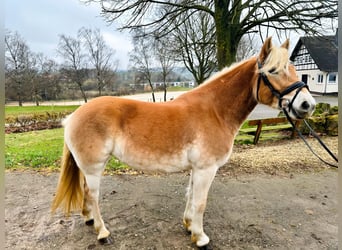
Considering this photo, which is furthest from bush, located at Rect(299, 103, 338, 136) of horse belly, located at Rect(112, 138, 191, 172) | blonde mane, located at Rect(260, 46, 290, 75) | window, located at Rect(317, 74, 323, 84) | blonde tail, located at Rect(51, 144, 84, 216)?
window, located at Rect(317, 74, 323, 84)

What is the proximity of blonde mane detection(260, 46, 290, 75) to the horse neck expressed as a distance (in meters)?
0.28

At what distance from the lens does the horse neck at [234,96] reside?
85.7 inches

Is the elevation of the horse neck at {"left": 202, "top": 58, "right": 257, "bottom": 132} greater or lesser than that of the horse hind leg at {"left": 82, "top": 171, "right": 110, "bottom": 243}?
greater

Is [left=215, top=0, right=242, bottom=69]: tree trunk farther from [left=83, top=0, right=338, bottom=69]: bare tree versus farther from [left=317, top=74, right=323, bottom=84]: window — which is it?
[left=317, top=74, right=323, bottom=84]: window

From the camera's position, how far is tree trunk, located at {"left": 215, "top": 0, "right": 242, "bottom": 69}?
5723mm

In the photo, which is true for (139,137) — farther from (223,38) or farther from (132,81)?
(132,81)

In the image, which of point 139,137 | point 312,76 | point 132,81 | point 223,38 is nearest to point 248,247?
point 139,137

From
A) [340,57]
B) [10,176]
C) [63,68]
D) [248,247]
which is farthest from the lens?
[63,68]

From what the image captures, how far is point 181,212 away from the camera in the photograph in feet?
9.72

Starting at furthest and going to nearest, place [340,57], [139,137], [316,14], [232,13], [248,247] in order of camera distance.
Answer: [232,13], [316,14], [248,247], [139,137], [340,57]

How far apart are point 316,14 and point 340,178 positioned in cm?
575

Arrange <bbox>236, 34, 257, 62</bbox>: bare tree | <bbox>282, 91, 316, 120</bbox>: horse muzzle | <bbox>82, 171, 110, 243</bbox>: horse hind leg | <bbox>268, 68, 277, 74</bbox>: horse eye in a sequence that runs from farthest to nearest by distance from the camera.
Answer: <bbox>236, 34, 257, 62</bbox>: bare tree → <bbox>82, 171, 110, 243</bbox>: horse hind leg → <bbox>268, 68, 277, 74</bbox>: horse eye → <bbox>282, 91, 316, 120</bbox>: horse muzzle

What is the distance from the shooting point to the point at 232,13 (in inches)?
226

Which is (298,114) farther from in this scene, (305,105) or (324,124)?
(324,124)
